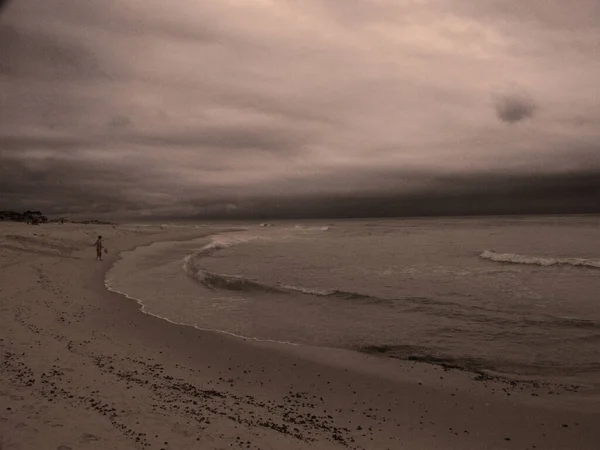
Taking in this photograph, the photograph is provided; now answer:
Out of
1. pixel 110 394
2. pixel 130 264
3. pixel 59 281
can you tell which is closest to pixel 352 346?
pixel 110 394

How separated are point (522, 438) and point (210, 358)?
780cm

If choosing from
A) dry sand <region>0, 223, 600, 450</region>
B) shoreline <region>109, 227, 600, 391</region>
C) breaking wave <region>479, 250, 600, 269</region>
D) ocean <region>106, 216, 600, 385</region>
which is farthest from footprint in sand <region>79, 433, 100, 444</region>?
breaking wave <region>479, 250, 600, 269</region>

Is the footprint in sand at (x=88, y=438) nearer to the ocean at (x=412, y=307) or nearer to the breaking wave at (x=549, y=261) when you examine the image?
the ocean at (x=412, y=307)

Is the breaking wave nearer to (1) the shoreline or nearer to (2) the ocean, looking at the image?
(2) the ocean

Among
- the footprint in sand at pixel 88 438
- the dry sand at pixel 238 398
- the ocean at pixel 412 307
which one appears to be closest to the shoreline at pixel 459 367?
the ocean at pixel 412 307

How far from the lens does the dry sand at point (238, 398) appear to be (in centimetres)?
661

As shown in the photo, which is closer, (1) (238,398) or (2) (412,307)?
(1) (238,398)

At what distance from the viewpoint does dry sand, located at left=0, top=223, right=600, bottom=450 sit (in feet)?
21.7

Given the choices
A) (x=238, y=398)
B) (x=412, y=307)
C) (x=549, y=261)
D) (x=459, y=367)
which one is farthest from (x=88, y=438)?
(x=549, y=261)

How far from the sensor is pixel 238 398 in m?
8.77

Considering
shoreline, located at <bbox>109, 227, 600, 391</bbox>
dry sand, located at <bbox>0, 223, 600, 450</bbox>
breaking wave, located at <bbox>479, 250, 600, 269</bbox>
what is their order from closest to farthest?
dry sand, located at <bbox>0, 223, 600, 450</bbox> < shoreline, located at <bbox>109, 227, 600, 391</bbox> < breaking wave, located at <bbox>479, 250, 600, 269</bbox>

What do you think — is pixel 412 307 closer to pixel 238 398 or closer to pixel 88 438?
pixel 238 398

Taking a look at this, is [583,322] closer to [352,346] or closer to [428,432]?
[352,346]

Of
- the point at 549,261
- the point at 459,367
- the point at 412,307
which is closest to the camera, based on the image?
the point at 459,367
